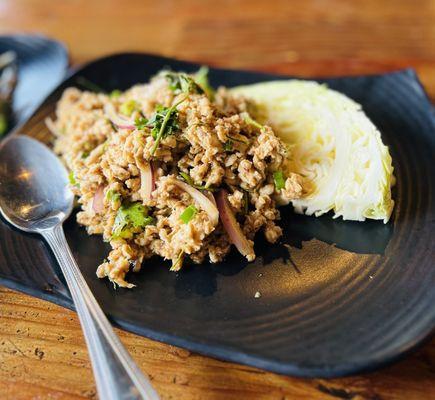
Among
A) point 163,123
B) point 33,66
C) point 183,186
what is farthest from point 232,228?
point 33,66

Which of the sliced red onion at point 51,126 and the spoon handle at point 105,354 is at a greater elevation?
the sliced red onion at point 51,126

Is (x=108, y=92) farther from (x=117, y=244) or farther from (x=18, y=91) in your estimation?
(x=117, y=244)

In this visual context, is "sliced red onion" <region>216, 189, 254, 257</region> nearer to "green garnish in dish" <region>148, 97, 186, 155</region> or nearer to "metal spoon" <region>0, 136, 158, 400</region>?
"green garnish in dish" <region>148, 97, 186, 155</region>

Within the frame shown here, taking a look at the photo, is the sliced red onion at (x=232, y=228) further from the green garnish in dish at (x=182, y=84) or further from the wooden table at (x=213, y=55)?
the green garnish in dish at (x=182, y=84)

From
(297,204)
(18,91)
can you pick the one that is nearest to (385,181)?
(297,204)

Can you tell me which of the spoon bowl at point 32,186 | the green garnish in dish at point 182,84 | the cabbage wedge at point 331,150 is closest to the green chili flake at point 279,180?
the cabbage wedge at point 331,150

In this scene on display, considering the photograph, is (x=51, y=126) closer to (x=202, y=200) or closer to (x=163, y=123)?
(x=163, y=123)
